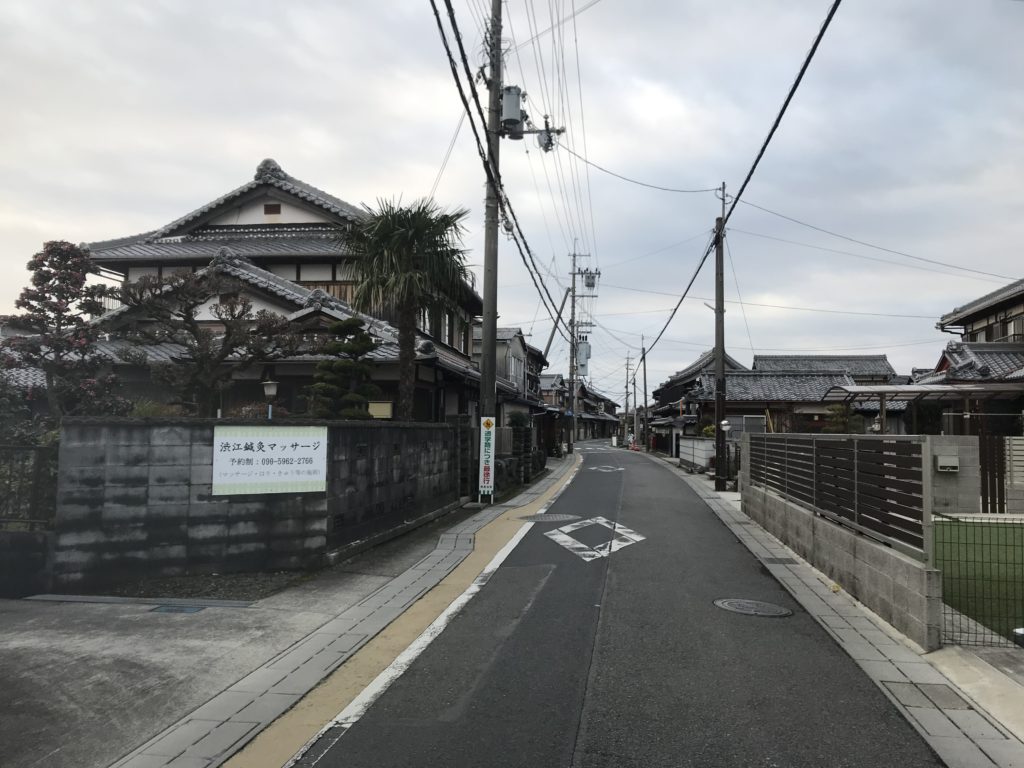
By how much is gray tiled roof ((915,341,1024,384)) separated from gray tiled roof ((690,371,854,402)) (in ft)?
41.8

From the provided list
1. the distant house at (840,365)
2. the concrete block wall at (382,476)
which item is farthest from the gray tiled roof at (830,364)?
the concrete block wall at (382,476)

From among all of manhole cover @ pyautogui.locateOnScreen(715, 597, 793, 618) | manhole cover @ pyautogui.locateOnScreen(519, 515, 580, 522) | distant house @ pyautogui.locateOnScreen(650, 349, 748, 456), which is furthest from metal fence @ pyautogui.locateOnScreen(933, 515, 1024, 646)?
distant house @ pyautogui.locateOnScreen(650, 349, 748, 456)

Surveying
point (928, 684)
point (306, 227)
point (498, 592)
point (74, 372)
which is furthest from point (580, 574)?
point (306, 227)

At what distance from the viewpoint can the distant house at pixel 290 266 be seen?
18.4 meters

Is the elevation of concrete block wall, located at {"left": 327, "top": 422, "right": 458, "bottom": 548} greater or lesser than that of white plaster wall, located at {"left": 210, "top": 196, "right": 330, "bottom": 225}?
lesser

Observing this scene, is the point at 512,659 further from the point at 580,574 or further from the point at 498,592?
the point at 580,574

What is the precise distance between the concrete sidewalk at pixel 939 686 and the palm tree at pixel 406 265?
9.72m

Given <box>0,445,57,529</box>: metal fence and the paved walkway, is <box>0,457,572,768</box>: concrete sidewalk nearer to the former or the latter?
the paved walkway

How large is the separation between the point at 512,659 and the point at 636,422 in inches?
2944

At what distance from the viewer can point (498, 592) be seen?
8031mm

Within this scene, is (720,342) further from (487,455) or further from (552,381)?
(552,381)

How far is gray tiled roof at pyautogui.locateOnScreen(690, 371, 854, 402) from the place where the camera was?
40.4 meters

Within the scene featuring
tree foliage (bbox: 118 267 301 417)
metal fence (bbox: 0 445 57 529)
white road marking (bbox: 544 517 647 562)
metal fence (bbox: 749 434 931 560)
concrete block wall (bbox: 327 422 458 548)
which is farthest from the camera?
tree foliage (bbox: 118 267 301 417)

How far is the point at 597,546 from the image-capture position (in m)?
11.0
